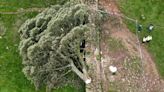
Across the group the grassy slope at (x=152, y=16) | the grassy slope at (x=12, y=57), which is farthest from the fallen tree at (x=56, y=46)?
the grassy slope at (x=152, y=16)

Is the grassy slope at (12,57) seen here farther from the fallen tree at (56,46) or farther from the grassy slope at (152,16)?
the grassy slope at (152,16)

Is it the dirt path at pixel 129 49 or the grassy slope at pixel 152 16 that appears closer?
the dirt path at pixel 129 49

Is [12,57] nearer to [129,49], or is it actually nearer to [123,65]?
[123,65]

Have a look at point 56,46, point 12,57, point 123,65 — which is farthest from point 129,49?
point 12,57

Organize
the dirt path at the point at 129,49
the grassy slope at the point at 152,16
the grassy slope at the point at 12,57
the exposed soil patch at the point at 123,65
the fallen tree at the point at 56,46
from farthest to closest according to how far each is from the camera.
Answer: the grassy slope at the point at 12,57 → the grassy slope at the point at 152,16 → the dirt path at the point at 129,49 → the exposed soil patch at the point at 123,65 → the fallen tree at the point at 56,46

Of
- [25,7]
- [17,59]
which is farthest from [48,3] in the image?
[17,59]

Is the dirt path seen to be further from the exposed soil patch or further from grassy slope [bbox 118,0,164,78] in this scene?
grassy slope [bbox 118,0,164,78]
